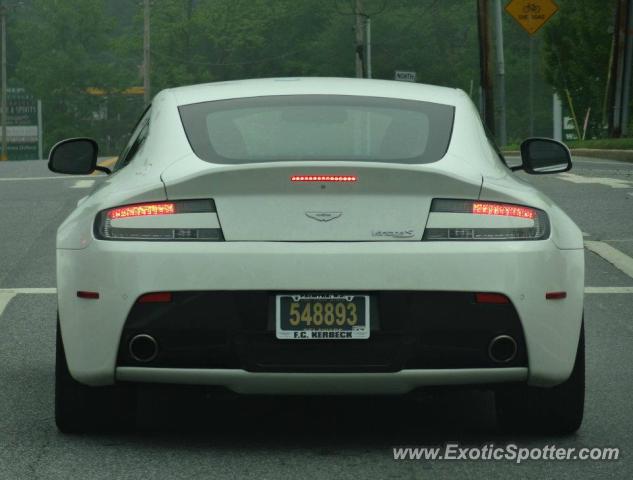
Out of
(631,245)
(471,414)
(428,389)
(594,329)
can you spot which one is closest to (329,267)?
(428,389)

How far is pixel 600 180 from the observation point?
2102 cm

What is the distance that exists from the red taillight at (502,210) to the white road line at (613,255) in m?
6.12

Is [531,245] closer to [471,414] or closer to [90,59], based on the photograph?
[471,414]

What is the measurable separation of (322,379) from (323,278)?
37cm

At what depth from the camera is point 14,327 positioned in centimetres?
901

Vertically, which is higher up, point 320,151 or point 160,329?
point 320,151

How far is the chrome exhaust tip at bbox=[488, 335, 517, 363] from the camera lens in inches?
217

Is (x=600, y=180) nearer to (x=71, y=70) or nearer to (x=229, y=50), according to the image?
(x=229, y=50)

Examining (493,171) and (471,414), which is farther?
(471,414)

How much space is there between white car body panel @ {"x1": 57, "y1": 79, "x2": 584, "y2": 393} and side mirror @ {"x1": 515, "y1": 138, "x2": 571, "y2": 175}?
1247 mm

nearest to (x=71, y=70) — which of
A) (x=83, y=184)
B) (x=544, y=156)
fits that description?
(x=83, y=184)

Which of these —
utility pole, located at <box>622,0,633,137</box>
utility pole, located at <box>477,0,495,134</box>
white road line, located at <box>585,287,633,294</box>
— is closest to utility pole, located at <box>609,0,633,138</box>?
utility pole, located at <box>622,0,633,137</box>

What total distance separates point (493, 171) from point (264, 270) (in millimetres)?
994

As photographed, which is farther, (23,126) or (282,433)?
(23,126)
